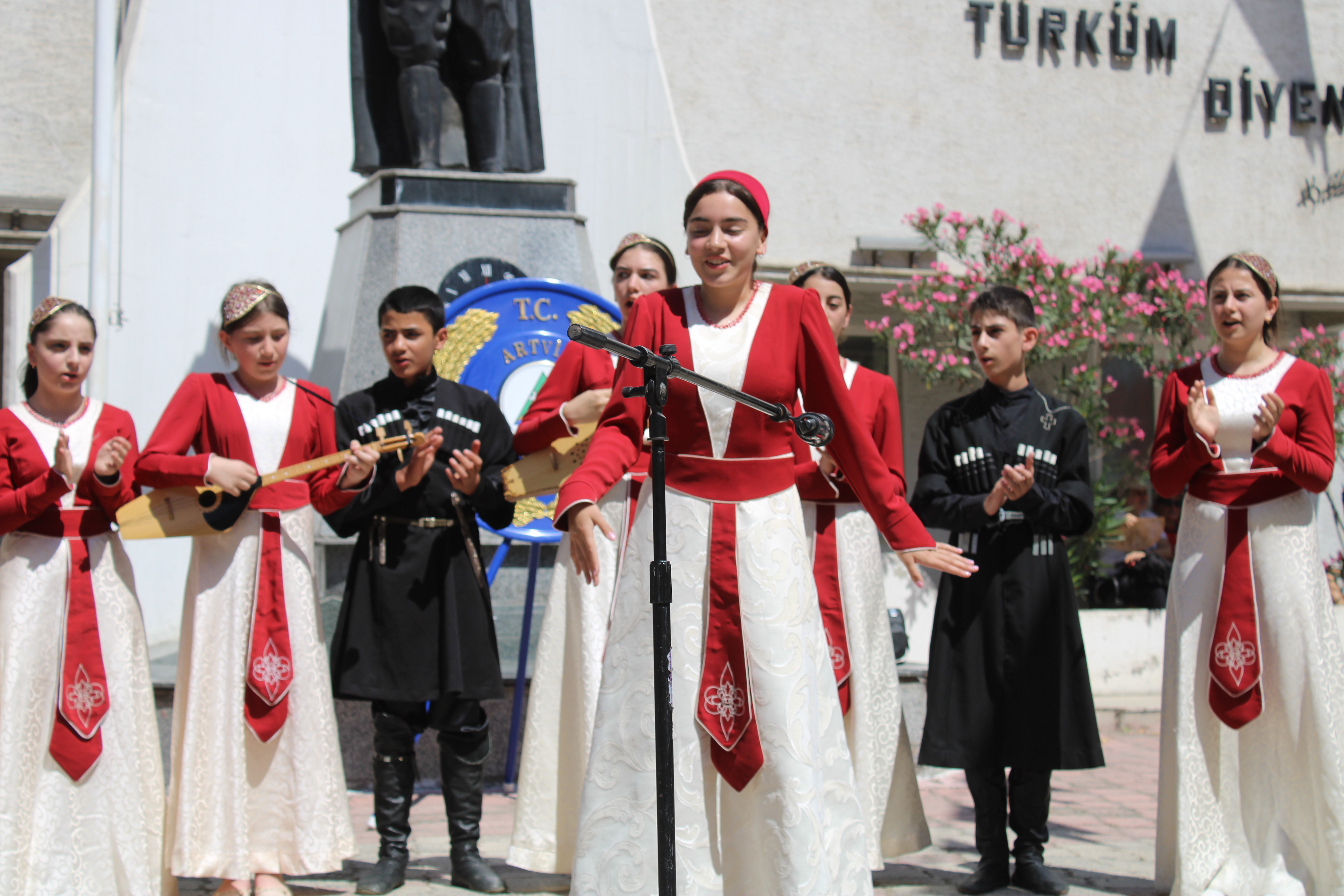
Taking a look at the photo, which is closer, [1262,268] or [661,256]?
[1262,268]

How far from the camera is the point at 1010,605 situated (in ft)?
13.4

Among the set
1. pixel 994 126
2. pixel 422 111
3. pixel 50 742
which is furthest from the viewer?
pixel 994 126

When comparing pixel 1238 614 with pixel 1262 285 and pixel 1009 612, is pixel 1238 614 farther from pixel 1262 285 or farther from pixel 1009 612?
pixel 1262 285

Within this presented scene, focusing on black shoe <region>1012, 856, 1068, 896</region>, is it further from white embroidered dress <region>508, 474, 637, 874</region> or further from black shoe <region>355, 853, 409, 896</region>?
black shoe <region>355, 853, 409, 896</region>

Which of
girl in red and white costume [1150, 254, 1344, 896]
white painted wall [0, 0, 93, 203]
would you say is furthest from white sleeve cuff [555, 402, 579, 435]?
white painted wall [0, 0, 93, 203]

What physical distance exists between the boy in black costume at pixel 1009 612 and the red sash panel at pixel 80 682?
2310 mm

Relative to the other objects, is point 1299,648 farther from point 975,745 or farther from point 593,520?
point 593,520

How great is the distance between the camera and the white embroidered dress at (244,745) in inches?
146

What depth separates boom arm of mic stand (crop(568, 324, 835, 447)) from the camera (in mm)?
2471

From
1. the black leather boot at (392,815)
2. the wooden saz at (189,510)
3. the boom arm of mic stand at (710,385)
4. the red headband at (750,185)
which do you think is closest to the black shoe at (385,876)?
the black leather boot at (392,815)

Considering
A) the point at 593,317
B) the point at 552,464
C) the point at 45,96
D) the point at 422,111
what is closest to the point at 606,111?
the point at 422,111

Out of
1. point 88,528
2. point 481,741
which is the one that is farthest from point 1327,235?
point 88,528

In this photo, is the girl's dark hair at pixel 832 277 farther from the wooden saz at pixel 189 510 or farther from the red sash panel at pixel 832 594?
the wooden saz at pixel 189 510

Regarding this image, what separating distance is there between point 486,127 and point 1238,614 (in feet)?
13.6
